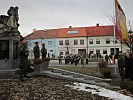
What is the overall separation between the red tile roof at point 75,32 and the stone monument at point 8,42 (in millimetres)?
53405

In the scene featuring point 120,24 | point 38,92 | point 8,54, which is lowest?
point 38,92

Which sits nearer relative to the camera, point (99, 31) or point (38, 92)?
point (38, 92)

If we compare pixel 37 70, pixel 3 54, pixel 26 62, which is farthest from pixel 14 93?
pixel 3 54

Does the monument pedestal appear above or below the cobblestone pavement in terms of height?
above

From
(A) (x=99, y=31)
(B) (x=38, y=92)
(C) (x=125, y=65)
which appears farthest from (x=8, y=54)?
(A) (x=99, y=31)

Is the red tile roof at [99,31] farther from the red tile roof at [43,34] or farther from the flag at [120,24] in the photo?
the flag at [120,24]

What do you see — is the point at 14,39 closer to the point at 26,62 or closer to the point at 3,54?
the point at 3,54

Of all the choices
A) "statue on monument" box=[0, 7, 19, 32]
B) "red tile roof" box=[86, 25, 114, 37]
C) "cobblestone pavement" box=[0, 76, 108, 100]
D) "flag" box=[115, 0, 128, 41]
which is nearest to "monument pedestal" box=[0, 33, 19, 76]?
"statue on monument" box=[0, 7, 19, 32]

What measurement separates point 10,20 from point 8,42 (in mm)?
1352

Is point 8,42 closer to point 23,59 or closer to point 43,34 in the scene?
point 23,59

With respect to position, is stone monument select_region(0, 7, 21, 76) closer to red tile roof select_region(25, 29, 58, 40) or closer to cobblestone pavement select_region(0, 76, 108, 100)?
cobblestone pavement select_region(0, 76, 108, 100)

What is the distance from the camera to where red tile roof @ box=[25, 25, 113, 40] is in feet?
217

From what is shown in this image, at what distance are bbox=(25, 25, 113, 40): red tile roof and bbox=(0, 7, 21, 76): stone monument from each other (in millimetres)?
53405

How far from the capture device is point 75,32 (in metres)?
68.8
